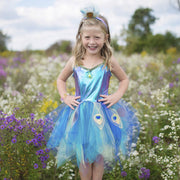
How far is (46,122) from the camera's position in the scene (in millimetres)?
2738

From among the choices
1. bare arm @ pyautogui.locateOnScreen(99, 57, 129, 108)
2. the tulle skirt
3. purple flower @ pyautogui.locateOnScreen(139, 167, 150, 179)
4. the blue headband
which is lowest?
purple flower @ pyautogui.locateOnScreen(139, 167, 150, 179)

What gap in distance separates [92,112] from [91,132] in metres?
0.19

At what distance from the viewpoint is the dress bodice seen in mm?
2328

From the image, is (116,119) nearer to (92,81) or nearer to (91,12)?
(92,81)

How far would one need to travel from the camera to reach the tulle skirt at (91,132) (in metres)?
2.13

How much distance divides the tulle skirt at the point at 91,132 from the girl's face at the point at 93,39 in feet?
1.79

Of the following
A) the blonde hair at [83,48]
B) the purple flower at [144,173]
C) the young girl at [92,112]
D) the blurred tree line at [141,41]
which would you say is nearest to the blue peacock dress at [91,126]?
the young girl at [92,112]

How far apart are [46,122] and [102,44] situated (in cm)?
114

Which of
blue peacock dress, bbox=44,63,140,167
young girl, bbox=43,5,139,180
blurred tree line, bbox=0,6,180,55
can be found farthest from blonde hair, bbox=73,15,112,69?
blurred tree line, bbox=0,6,180,55

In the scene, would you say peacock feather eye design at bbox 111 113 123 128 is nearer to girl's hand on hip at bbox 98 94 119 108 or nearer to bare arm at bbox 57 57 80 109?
girl's hand on hip at bbox 98 94 119 108

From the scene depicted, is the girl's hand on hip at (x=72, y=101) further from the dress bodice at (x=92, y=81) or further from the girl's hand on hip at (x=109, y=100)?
the girl's hand on hip at (x=109, y=100)

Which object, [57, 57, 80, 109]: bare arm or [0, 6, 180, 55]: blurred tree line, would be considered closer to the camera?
[57, 57, 80, 109]: bare arm

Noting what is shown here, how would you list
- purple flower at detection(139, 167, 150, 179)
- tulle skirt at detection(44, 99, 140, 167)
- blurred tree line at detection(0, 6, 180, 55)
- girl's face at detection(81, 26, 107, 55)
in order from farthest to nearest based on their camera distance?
blurred tree line at detection(0, 6, 180, 55)
purple flower at detection(139, 167, 150, 179)
girl's face at detection(81, 26, 107, 55)
tulle skirt at detection(44, 99, 140, 167)

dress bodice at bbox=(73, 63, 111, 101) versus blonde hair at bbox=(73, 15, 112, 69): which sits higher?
blonde hair at bbox=(73, 15, 112, 69)
